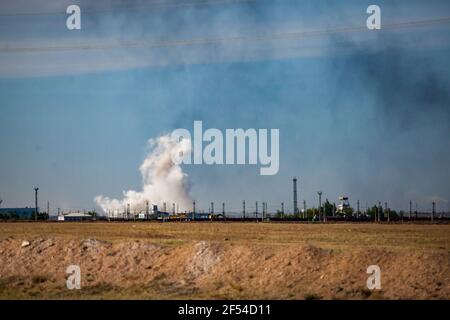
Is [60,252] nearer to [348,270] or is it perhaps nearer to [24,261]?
[24,261]

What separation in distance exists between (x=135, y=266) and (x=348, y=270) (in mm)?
13847

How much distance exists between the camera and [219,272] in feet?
127

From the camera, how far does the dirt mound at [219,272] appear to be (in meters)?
33.1

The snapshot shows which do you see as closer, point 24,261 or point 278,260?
point 278,260

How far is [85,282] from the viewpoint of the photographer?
40000 mm

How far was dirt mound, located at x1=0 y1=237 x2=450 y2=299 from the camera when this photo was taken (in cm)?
3312

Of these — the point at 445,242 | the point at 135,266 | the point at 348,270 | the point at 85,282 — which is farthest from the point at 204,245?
the point at 445,242
